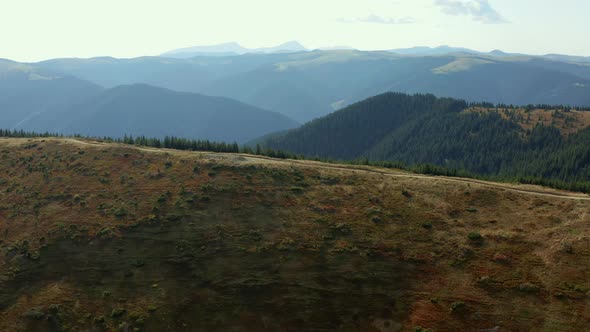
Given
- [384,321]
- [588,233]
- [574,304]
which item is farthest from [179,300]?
[588,233]

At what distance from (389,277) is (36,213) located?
67255mm

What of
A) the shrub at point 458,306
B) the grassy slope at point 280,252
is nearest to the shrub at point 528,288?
the grassy slope at point 280,252

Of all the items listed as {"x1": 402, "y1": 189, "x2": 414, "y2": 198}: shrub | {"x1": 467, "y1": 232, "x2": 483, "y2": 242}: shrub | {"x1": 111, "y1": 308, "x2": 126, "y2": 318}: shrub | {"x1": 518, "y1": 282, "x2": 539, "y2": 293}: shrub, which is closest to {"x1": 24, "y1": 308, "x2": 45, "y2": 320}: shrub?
{"x1": 111, "y1": 308, "x2": 126, "y2": 318}: shrub

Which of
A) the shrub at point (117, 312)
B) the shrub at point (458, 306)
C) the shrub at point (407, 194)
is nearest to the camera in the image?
the shrub at point (458, 306)

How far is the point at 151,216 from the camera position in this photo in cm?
7819

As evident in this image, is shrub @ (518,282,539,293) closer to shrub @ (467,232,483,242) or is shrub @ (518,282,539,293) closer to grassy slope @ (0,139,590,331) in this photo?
grassy slope @ (0,139,590,331)

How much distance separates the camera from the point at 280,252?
226 ft

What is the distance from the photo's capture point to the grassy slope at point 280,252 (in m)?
55.8

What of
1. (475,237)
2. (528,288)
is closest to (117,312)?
(528,288)

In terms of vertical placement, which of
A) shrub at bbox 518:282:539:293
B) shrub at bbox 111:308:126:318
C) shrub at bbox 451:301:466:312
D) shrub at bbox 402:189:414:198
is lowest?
shrub at bbox 111:308:126:318

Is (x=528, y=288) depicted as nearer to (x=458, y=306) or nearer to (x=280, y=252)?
(x=458, y=306)

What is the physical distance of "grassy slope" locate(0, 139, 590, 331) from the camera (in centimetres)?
5584

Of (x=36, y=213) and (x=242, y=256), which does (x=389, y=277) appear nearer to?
(x=242, y=256)

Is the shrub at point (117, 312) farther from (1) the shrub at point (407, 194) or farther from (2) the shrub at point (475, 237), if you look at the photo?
(1) the shrub at point (407, 194)
